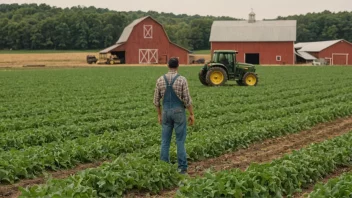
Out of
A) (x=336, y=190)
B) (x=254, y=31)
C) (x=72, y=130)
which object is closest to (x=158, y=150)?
(x=72, y=130)

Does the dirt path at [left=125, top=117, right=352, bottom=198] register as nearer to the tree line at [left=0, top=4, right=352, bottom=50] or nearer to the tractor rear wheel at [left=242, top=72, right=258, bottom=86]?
the tractor rear wheel at [left=242, top=72, right=258, bottom=86]

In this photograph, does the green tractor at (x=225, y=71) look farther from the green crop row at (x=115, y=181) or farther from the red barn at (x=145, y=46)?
the red barn at (x=145, y=46)

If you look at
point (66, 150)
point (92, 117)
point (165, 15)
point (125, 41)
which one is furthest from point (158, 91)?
point (165, 15)

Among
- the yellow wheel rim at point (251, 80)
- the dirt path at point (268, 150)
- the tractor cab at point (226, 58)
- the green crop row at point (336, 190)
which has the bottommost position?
the dirt path at point (268, 150)

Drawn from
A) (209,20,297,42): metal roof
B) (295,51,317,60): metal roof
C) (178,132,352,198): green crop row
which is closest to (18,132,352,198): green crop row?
(178,132,352,198): green crop row

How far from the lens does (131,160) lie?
949 cm

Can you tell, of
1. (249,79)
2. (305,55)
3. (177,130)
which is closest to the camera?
(177,130)

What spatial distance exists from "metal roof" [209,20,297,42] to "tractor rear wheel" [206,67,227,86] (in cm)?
4253

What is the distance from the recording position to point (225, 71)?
29.2 meters

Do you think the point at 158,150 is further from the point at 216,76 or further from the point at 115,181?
the point at 216,76

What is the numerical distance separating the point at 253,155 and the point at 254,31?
6155 centimetres

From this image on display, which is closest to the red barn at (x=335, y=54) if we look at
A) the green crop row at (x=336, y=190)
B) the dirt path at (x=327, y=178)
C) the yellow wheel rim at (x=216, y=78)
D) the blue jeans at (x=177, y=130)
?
the yellow wheel rim at (x=216, y=78)

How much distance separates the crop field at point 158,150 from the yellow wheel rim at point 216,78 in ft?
21.2

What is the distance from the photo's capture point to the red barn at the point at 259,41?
232ft
